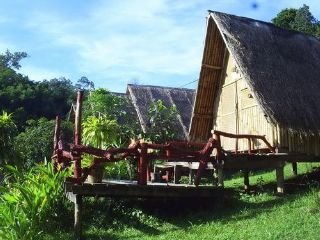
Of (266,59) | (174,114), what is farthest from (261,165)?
(174,114)

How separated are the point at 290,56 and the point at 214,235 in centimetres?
737

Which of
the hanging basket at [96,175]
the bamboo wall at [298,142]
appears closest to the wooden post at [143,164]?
the hanging basket at [96,175]

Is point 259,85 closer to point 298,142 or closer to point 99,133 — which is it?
point 298,142

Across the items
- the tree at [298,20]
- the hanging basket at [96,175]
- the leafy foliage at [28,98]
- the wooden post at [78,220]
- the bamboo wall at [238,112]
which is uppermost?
the tree at [298,20]

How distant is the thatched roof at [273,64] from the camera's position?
1234 centimetres

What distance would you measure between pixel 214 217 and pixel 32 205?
3.40 metres

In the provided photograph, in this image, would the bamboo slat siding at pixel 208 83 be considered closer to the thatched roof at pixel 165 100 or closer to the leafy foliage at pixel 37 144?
the thatched roof at pixel 165 100

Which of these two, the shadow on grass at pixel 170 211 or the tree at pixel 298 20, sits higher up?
the tree at pixel 298 20

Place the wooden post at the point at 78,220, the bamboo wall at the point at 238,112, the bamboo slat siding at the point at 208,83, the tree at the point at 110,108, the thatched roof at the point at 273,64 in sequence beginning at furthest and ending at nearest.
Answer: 1. the tree at the point at 110,108
2. the bamboo slat siding at the point at 208,83
3. the bamboo wall at the point at 238,112
4. the thatched roof at the point at 273,64
5. the wooden post at the point at 78,220

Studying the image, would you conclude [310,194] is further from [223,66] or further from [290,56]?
[223,66]

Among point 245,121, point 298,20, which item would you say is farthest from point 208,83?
→ point 298,20

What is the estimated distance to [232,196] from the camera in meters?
11.3

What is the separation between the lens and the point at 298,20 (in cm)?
3238

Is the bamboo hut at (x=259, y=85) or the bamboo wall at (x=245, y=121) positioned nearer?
the bamboo hut at (x=259, y=85)
